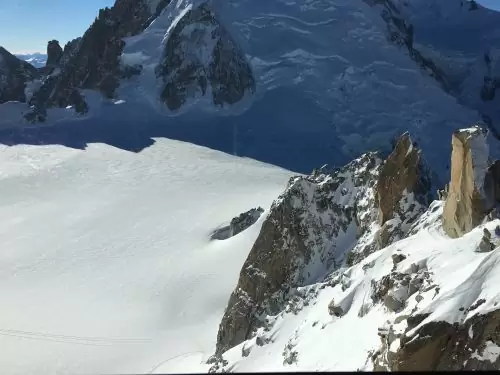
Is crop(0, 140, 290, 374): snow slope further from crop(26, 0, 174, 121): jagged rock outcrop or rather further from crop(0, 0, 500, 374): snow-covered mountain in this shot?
crop(26, 0, 174, 121): jagged rock outcrop

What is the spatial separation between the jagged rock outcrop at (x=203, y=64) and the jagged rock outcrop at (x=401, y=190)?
215 feet

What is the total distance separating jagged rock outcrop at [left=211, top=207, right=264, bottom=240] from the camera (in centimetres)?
4381

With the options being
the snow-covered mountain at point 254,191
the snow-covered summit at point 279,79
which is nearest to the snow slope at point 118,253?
the snow-covered mountain at point 254,191

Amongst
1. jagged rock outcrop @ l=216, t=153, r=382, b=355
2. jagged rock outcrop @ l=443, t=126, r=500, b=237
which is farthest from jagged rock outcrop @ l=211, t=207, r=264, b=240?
jagged rock outcrop @ l=443, t=126, r=500, b=237

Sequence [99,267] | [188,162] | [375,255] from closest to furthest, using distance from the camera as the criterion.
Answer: [375,255], [99,267], [188,162]

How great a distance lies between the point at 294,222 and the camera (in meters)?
28.4

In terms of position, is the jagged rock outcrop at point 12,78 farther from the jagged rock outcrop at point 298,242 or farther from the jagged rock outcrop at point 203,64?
the jagged rock outcrop at point 298,242

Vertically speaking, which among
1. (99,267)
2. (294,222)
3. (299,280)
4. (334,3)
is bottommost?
(99,267)

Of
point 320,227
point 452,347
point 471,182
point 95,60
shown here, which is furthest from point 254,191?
point 95,60

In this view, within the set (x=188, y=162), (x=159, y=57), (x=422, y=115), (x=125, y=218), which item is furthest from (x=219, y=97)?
(x=125, y=218)

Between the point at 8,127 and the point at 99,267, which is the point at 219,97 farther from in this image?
the point at 99,267

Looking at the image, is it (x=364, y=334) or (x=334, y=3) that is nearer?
(x=364, y=334)

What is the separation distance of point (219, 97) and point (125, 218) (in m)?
40.4

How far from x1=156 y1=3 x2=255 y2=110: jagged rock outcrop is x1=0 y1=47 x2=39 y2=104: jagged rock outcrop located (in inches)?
1073
